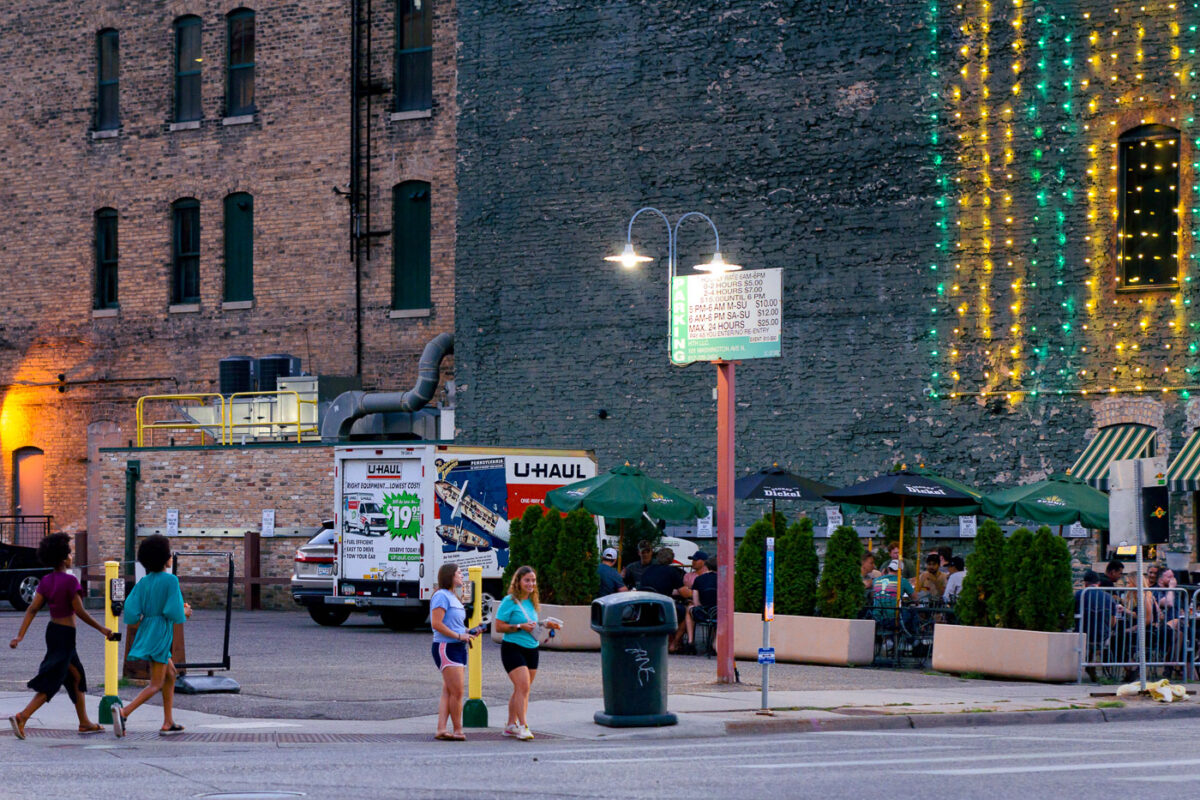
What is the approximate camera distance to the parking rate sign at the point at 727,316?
18828 millimetres

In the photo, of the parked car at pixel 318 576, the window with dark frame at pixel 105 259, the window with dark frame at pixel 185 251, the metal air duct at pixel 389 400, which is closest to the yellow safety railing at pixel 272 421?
the metal air duct at pixel 389 400

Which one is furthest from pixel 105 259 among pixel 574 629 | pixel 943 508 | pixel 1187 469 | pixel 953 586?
pixel 1187 469

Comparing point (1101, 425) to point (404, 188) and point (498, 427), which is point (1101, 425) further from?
point (404, 188)

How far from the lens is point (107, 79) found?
40.6 metres

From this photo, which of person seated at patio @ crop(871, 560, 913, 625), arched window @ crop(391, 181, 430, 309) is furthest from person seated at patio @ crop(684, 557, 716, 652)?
arched window @ crop(391, 181, 430, 309)

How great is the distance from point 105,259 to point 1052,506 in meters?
24.0

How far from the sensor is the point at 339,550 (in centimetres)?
2741

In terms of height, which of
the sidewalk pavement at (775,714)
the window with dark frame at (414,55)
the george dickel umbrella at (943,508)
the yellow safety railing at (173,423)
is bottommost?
the sidewalk pavement at (775,714)

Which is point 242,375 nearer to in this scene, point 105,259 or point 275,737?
point 105,259

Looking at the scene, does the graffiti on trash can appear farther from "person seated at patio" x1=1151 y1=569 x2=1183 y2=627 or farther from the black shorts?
"person seated at patio" x1=1151 y1=569 x2=1183 y2=627

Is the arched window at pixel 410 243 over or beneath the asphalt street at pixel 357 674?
over

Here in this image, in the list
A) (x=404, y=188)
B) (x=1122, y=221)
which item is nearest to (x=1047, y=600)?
(x=1122, y=221)

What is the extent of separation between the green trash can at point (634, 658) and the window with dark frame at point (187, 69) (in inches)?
1048

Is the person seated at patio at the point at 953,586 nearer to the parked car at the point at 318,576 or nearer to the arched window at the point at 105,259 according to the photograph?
the parked car at the point at 318,576
